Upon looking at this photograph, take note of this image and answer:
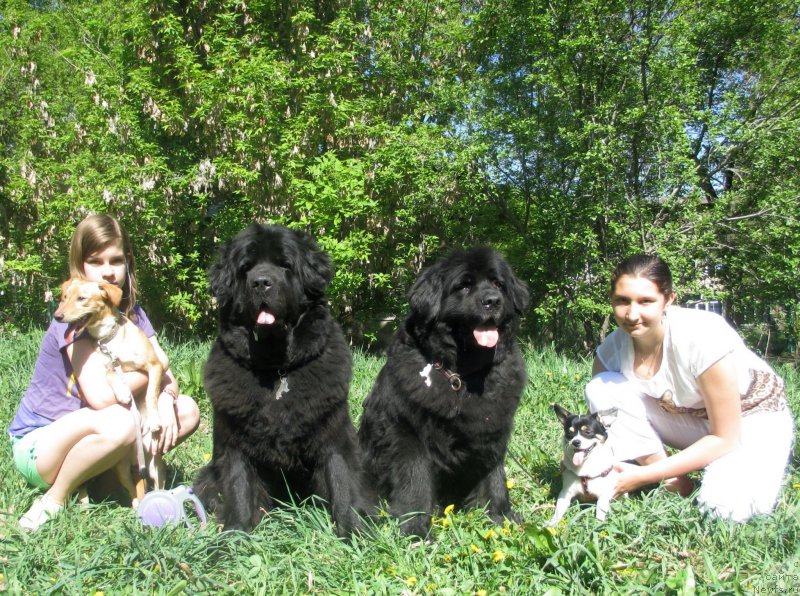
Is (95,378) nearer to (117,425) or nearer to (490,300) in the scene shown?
(117,425)

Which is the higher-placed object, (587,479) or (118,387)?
(118,387)

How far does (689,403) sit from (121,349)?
3.00 m

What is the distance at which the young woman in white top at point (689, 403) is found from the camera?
117 inches

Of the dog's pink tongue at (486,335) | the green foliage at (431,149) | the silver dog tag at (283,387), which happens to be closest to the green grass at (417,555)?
the silver dog tag at (283,387)

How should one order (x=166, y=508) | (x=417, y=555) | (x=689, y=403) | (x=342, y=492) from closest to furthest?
(x=417, y=555) < (x=166, y=508) < (x=342, y=492) < (x=689, y=403)

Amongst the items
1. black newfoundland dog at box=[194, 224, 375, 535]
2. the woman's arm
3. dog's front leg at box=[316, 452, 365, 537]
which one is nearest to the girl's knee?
black newfoundland dog at box=[194, 224, 375, 535]

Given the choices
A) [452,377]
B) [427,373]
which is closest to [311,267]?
[427,373]

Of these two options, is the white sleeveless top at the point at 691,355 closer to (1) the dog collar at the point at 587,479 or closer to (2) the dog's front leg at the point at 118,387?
(1) the dog collar at the point at 587,479

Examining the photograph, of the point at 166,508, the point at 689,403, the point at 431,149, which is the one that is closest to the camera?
the point at 166,508

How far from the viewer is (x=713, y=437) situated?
3059 millimetres

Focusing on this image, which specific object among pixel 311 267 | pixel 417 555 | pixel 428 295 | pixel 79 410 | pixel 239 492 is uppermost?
pixel 311 267

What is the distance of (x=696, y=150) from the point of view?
29.7 ft

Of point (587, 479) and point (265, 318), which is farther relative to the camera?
point (587, 479)

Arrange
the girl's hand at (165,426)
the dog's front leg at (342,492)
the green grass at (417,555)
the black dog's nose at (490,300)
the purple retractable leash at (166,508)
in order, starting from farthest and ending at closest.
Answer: the girl's hand at (165,426) → the black dog's nose at (490,300) → the dog's front leg at (342,492) → the purple retractable leash at (166,508) → the green grass at (417,555)
